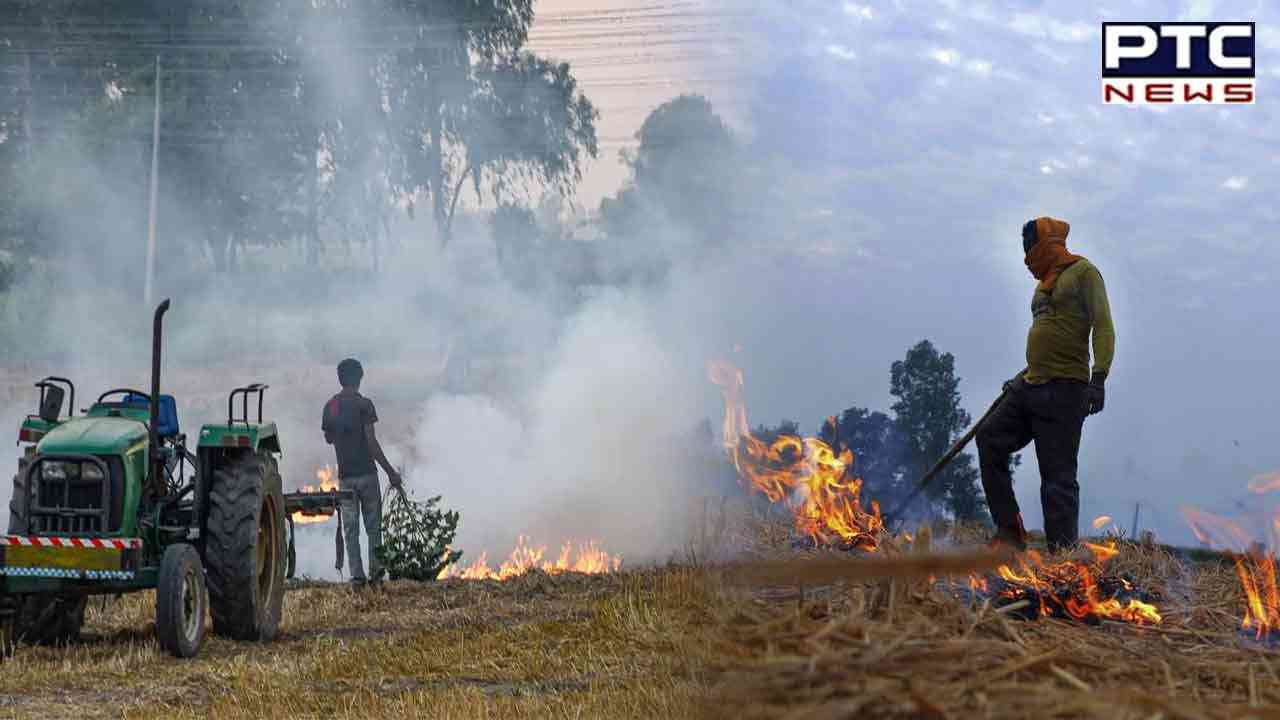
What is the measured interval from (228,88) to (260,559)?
24.2m

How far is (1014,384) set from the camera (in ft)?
23.9

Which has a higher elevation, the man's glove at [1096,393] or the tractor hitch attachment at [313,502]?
the man's glove at [1096,393]

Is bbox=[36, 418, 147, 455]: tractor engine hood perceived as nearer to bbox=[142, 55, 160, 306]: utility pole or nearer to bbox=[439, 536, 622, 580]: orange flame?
bbox=[439, 536, 622, 580]: orange flame

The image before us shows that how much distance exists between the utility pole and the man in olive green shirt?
2652cm

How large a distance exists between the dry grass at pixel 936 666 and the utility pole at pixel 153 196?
30257 millimetres

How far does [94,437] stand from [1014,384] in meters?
6.24

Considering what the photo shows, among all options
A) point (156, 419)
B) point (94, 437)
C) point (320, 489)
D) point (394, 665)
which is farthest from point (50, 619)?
point (394, 665)

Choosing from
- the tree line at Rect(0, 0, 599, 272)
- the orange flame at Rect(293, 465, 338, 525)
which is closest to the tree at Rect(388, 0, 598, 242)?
the tree line at Rect(0, 0, 599, 272)

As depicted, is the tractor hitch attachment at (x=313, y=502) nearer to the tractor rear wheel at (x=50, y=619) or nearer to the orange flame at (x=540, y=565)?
the tractor rear wheel at (x=50, y=619)

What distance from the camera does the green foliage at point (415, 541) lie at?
1409 centimetres

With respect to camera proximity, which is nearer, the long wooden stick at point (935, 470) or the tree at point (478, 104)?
the long wooden stick at point (935, 470)

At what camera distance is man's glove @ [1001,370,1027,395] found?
23.7 ft

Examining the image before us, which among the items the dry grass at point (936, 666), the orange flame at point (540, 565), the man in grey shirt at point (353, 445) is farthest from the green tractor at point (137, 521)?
the dry grass at point (936, 666)

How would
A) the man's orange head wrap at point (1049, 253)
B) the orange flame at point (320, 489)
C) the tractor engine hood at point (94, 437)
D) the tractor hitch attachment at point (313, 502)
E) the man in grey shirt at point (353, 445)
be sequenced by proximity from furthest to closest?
the man in grey shirt at point (353, 445) < the orange flame at point (320, 489) < the tractor hitch attachment at point (313, 502) < the tractor engine hood at point (94, 437) < the man's orange head wrap at point (1049, 253)
